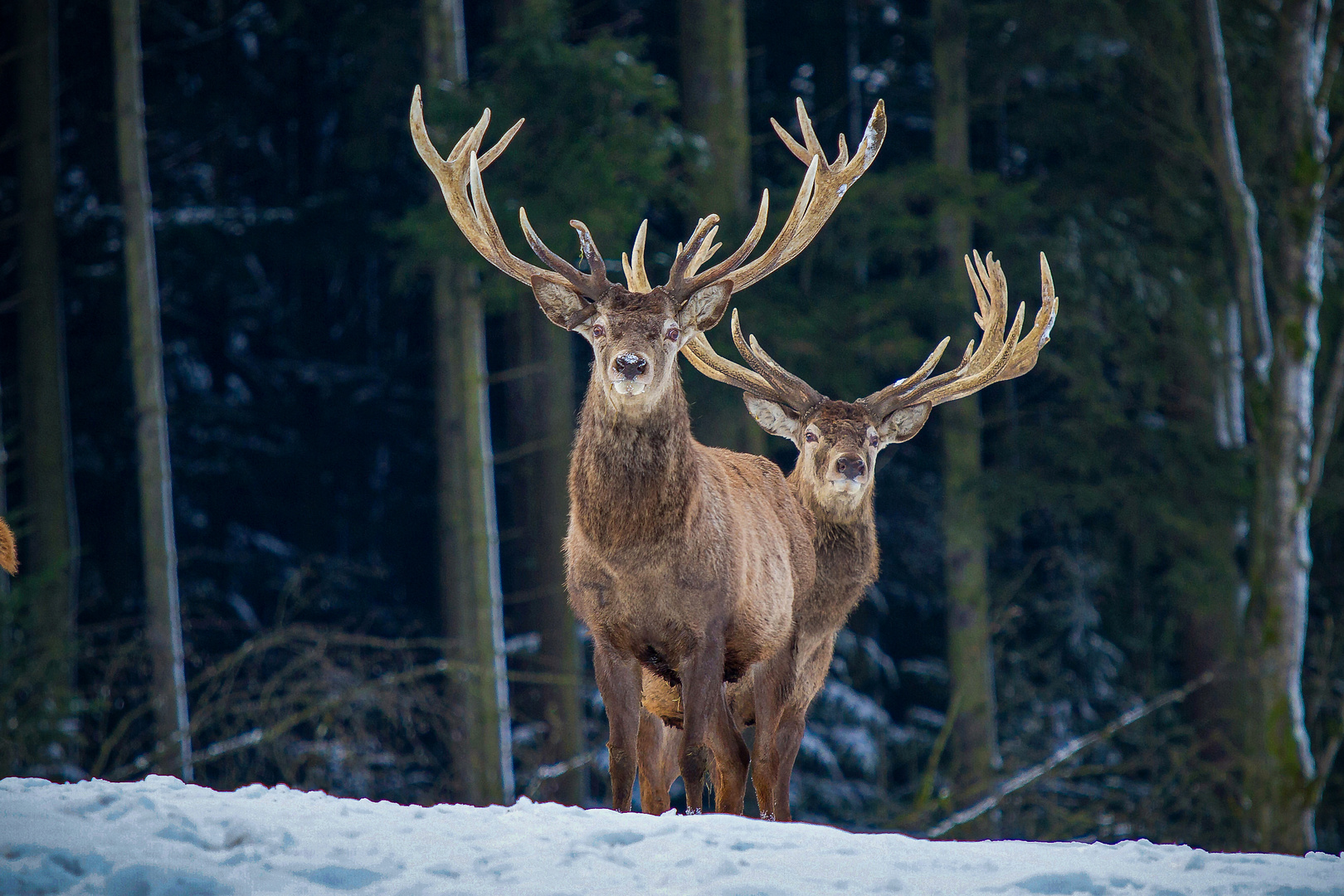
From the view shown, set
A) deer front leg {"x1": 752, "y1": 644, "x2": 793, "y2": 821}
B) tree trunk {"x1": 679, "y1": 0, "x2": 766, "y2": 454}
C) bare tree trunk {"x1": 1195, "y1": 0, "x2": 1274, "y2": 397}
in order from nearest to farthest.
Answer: deer front leg {"x1": 752, "y1": 644, "x2": 793, "y2": 821} < bare tree trunk {"x1": 1195, "y1": 0, "x2": 1274, "y2": 397} < tree trunk {"x1": 679, "y1": 0, "x2": 766, "y2": 454}

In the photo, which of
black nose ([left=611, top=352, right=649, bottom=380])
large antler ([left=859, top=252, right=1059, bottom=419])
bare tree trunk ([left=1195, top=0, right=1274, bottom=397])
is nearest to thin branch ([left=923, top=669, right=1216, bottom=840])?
bare tree trunk ([left=1195, top=0, right=1274, bottom=397])

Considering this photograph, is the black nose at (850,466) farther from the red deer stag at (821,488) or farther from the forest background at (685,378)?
the forest background at (685,378)

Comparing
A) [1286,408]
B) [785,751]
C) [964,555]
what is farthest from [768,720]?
[964,555]

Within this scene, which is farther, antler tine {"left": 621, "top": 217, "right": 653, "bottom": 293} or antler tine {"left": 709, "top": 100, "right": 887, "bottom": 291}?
antler tine {"left": 621, "top": 217, "right": 653, "bottom": 293}

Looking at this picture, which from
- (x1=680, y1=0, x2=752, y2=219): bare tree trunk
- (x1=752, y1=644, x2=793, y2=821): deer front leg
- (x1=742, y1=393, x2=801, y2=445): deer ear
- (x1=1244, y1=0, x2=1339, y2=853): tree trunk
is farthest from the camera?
(x1=680, y1=0, x2=752, y2=219): bare tree trunk

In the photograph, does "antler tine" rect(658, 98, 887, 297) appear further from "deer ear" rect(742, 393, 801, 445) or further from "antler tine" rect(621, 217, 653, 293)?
"deer ear" rect(742, 393, 801, 445)

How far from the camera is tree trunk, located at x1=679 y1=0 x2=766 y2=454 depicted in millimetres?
12297

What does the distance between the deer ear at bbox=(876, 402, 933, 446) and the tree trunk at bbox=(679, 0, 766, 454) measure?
543 centimetres

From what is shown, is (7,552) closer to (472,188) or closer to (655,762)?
(472,188)

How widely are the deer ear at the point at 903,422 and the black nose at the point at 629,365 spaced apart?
1619mm

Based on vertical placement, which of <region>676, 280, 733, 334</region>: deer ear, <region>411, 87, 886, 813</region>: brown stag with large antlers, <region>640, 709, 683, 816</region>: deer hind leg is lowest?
<region>640, 709, 683, 816</region>: deer hind leg

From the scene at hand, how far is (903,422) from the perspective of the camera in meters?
6.56

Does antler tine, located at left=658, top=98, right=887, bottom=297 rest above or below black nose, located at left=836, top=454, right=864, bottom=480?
above

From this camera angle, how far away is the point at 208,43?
17.0 metres
